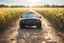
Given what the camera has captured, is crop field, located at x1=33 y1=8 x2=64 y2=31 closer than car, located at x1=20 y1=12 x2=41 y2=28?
Yes

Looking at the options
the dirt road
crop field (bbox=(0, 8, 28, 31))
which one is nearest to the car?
crop field (bbox=(0, 8, 28, 31))

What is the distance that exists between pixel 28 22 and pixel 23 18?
2.03 ft

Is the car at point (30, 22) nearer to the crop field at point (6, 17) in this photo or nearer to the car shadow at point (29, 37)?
the crop field at point (6, 17)

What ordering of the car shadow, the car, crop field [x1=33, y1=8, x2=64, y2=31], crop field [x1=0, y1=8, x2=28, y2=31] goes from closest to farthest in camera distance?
the car shadow < crop field [x1=0, y1=8, x2=28, y2=31] < crop field [x1=33, y1=8, x2=64, y2=31] < the car

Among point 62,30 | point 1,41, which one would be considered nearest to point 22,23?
point 62,30

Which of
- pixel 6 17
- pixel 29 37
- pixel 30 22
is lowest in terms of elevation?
pixel 29 37

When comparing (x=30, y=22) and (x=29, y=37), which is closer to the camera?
(x=29, y=37)

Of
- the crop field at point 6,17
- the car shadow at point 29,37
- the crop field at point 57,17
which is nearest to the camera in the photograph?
the car shadow at point 29,37

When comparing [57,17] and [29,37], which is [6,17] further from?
[29,37]

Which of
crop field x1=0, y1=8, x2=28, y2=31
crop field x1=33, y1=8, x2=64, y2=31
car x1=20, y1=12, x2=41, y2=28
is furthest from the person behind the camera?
car x1=20, y1=12, x2=41, y2=28

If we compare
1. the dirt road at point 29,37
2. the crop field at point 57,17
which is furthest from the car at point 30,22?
the dirt road at point 29,37

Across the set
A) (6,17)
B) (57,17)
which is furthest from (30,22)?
(57,17)

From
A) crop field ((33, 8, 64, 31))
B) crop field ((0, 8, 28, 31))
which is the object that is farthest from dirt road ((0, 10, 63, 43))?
crop field ((33, 8, 64, 31))

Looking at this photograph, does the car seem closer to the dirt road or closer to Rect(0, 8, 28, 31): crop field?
Rect(0, 8, 28, 31): crop field
